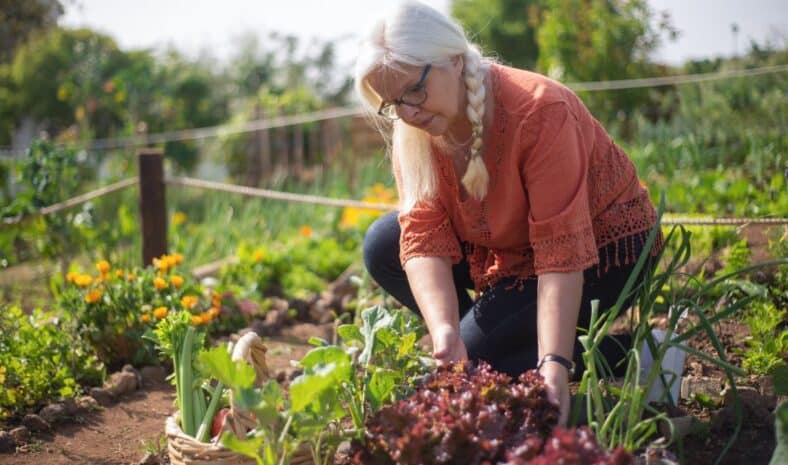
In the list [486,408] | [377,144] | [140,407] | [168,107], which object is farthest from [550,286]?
[168,107]

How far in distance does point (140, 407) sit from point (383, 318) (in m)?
1.22

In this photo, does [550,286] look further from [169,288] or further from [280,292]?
[280,292]

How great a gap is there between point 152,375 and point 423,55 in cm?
178

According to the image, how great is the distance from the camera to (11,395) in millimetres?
2605

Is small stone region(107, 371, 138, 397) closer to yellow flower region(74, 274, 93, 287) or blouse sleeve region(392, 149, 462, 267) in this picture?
yellow flower region(74, 274, 93, 287)

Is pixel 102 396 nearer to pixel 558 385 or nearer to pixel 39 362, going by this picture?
pixel 39 362

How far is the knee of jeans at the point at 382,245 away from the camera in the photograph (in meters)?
2.65

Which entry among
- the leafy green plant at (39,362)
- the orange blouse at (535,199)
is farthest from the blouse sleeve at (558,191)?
the leafy green plant at (39,362)

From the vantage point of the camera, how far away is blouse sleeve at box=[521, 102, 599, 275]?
6.34 feet

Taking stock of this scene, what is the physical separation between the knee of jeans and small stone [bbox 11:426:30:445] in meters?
1.16

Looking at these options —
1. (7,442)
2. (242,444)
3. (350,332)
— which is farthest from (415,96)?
(7,442)

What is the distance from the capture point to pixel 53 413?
8.65ft

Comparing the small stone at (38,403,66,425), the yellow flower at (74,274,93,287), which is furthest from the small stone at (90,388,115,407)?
the yellow flower at (74,274,93,287)

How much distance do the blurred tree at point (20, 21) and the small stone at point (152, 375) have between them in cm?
991
